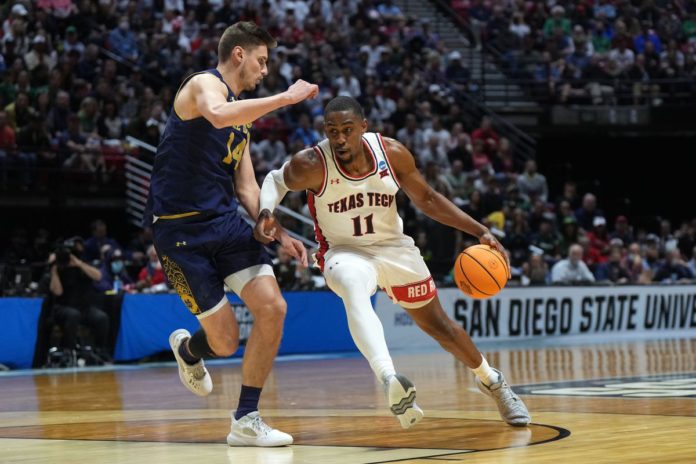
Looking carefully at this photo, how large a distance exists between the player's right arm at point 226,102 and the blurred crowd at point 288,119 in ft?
27.6

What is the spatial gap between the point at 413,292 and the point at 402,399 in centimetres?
113

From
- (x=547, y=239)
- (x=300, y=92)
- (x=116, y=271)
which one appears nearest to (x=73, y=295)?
(x=116, y=271)

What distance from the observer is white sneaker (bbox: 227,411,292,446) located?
6.20m

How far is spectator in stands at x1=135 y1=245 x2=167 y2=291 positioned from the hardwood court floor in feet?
7.03

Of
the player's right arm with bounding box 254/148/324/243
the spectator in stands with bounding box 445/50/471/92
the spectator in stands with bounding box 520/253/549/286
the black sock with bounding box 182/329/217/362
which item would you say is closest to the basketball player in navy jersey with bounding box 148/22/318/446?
the black sock with bounding box 182/329/217/362

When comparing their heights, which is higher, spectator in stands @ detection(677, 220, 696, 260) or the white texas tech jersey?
the white texas tech jersey

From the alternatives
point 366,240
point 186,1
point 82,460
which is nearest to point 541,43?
point 186,1

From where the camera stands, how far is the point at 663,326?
19.4 m

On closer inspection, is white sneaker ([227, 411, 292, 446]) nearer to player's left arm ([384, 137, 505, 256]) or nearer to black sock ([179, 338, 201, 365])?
black sock ([179, 338, 201, 365])

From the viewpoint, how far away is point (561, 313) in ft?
59.8

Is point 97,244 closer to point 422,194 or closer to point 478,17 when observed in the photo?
point 422,194

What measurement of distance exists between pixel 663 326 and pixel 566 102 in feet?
22.1

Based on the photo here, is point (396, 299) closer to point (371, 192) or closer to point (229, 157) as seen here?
point (371, 192)

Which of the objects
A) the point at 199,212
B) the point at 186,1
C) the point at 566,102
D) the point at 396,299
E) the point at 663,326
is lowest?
the point at 663,326
